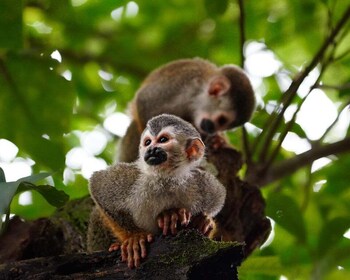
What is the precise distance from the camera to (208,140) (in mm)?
5668

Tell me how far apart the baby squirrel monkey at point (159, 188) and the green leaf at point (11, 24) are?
97 cm

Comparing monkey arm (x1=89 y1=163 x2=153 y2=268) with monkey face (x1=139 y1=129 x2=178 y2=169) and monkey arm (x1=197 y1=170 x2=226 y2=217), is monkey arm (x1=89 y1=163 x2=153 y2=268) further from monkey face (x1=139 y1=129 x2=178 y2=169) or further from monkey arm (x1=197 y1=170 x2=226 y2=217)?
monkey arm (x1=197 y1=170 x2=226 y2=217)

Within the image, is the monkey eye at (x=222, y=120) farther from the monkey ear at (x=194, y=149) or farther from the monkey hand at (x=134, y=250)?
the monkey hand at (x=134, y=250)

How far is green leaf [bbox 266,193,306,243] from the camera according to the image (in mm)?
4250

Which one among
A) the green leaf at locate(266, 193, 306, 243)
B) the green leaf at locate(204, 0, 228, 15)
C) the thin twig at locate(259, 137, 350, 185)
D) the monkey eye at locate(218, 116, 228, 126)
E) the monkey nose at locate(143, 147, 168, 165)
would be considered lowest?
the green leaf at locate(266, 193, 306, 243)

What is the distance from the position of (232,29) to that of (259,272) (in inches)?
117

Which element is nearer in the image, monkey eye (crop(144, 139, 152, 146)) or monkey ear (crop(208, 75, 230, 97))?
monkey eye (crop(144, 139, 152, 146))

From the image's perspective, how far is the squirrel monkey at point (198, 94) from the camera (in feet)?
20.5

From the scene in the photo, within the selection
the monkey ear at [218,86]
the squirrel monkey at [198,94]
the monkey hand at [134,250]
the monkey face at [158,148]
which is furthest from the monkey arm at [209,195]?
the monkey ear at [218,86]

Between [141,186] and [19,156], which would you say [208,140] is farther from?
[141,186]

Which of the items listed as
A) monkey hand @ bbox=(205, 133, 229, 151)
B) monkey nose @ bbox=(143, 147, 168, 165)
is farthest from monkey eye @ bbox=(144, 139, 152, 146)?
monkey hand @ bbox=(205, 133, 229, 151)

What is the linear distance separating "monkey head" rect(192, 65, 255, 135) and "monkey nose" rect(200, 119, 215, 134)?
0.19ft

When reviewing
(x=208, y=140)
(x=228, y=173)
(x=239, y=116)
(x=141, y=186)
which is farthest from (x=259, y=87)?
(x=141, y=186)

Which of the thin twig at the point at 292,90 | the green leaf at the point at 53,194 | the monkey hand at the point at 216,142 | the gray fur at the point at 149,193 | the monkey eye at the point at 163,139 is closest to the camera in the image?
the green leaf at the point at 53,194
